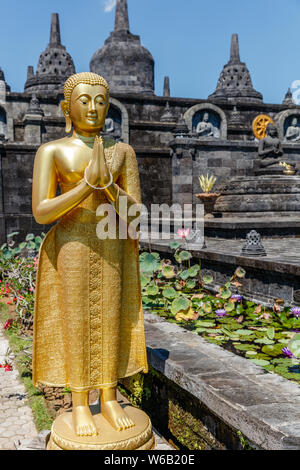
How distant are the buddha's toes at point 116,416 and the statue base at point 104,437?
0.07 feet

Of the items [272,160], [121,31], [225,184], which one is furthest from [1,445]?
[121,31]

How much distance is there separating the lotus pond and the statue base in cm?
111

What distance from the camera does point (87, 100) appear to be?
254cm

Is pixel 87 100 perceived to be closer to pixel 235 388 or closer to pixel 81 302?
pixel 81 302

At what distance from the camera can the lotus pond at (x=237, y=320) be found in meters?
3.96

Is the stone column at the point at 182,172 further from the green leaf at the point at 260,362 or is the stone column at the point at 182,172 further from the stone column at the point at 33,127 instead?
the green leaf at the point at 260,362

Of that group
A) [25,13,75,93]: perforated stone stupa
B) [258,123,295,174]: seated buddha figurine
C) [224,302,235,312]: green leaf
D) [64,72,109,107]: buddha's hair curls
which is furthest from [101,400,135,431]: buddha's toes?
[25,13,75,93]: perforated stone stupa

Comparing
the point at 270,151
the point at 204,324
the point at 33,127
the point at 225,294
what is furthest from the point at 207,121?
the point at 204,324

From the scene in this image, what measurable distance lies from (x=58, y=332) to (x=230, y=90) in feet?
71.5

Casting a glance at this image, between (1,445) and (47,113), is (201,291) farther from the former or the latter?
(47,113)

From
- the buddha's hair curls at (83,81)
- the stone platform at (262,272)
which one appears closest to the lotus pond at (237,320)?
the stone platform at (262,272)

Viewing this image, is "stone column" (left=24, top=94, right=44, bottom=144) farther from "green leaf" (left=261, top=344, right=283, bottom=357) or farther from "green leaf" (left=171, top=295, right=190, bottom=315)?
"green leaf" (left=261, top=344, right=283, bottom=357)

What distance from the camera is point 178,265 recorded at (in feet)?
26.2

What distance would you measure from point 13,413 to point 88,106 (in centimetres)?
270
